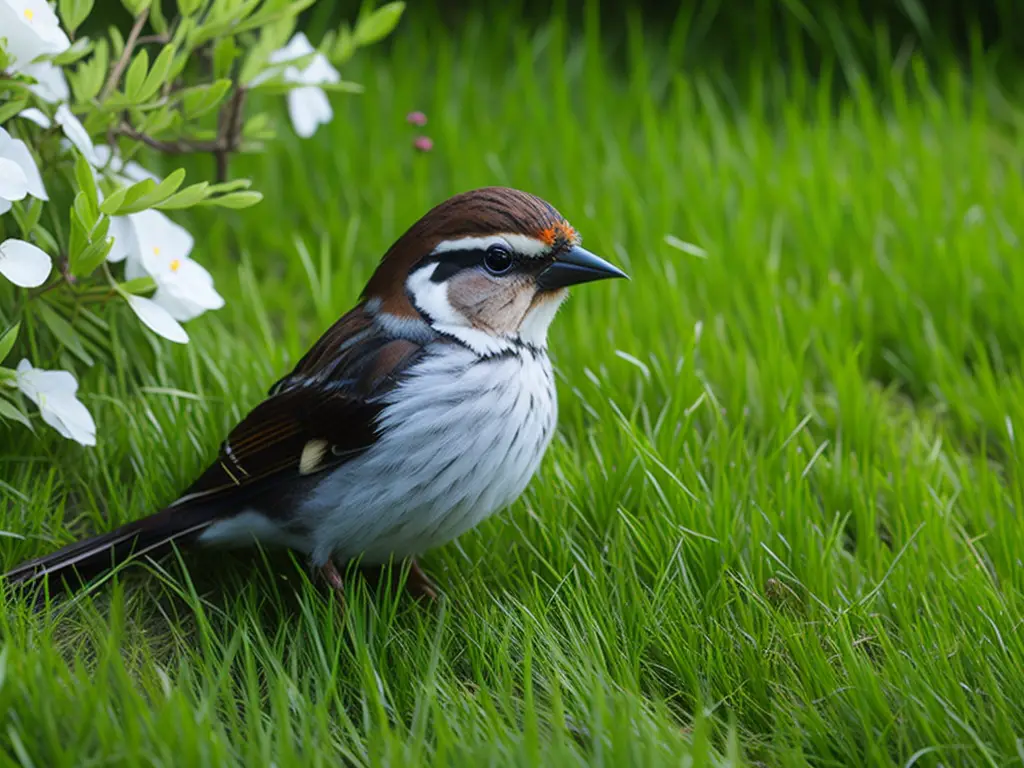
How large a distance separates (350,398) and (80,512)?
103cm

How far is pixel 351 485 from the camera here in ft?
10.7

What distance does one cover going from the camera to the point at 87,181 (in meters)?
3.21

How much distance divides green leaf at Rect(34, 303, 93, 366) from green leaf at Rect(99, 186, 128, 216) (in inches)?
21.5

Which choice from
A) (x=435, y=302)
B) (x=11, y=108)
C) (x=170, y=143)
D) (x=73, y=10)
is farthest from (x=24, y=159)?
(x=435, y=302)

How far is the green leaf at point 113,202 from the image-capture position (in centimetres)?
321

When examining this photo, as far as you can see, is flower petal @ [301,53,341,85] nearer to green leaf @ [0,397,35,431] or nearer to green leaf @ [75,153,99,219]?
green leaf @ [75,153,99,219]

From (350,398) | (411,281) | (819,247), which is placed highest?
(411,281)

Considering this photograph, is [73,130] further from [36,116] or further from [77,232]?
[77,232]

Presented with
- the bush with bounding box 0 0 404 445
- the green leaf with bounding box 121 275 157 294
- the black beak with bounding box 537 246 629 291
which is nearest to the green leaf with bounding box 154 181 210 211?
the bush with bounding box 0 0 404 445

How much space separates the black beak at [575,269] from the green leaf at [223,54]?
1.26 meters

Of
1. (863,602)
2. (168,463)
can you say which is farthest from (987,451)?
(168,463)

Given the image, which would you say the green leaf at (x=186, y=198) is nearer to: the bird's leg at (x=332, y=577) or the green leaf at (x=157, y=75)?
the green leaf at (x=157, y=75)

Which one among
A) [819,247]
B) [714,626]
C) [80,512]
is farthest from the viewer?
[819,247]

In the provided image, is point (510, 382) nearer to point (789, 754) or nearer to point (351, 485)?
point (351, 485)
